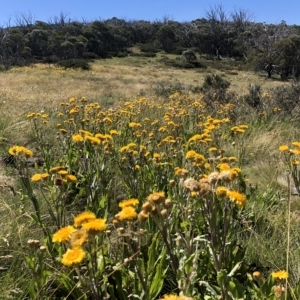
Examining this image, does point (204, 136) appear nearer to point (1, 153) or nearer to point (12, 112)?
point (1, 153)

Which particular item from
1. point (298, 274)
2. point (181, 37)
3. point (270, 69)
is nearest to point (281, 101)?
point (298, 274)

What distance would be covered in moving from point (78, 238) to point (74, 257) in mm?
79

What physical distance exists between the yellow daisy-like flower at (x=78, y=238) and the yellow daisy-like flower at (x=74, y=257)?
0.08 feet

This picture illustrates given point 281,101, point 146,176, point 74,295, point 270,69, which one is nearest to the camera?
point 74,295

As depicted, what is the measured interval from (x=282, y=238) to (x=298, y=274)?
0.66 m

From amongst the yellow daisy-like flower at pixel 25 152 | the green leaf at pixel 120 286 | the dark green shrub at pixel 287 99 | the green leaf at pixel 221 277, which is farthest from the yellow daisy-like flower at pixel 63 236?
the dark green shrub at pixel 287 99

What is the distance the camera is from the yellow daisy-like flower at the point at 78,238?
148 cm

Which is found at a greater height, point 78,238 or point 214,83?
point 214,83

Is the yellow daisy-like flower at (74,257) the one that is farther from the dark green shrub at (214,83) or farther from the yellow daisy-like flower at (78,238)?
the dark green shrub at (214,83)

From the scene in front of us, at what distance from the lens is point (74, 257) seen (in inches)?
58.4

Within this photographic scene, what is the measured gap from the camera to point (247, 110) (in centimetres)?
867

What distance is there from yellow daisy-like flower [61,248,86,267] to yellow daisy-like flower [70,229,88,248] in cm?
2

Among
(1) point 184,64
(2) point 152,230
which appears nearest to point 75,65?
(1) point 184,64

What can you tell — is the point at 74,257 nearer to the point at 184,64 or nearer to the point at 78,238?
the point at 78,238
